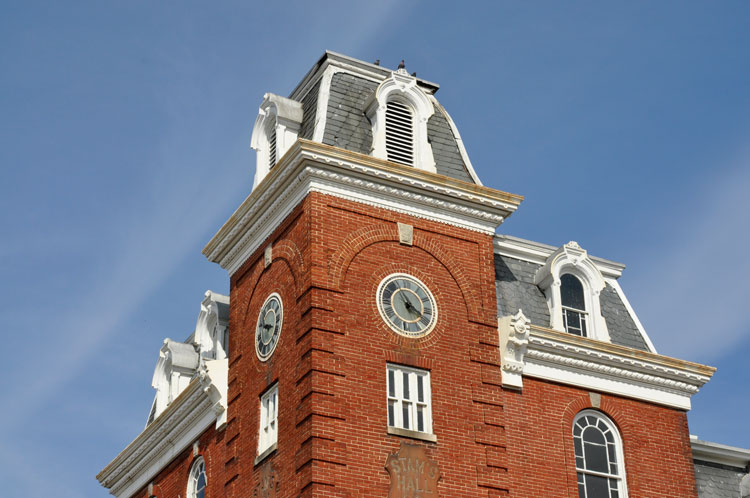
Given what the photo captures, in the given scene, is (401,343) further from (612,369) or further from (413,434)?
(612,369)

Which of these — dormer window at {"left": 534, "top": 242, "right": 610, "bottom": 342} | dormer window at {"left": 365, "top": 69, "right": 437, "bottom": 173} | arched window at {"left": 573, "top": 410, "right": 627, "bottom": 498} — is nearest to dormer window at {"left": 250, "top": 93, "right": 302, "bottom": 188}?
dormer window at {"left": 365, "top": 69, "right": 437, "bottom": 173}

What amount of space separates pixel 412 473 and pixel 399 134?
971cm

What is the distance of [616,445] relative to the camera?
1281 inches

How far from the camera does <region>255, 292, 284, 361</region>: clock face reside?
31.2 metres

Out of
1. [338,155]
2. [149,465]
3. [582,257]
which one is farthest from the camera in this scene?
[149,465]

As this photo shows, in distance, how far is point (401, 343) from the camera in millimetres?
30016

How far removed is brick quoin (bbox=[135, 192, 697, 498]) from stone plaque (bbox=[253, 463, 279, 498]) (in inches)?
7.2

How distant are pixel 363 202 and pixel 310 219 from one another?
1.61 m

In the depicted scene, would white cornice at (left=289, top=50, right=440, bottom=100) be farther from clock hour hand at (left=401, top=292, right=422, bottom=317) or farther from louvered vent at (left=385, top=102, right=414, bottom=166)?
clock hour hand at (left=401, top=292, right=422, bottom=317)

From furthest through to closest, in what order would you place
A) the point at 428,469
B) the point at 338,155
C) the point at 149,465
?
the point at 149,465 < the point at 338,155 < the point at 428,469

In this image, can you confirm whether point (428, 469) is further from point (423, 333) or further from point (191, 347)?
point (191, 347)

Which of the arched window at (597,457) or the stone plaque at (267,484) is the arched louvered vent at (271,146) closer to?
the stone plaque at (267,484)

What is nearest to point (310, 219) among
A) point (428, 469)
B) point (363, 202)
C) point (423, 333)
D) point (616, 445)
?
point (363, 202)

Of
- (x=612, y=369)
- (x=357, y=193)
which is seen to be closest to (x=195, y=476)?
(x=357, y=193)
